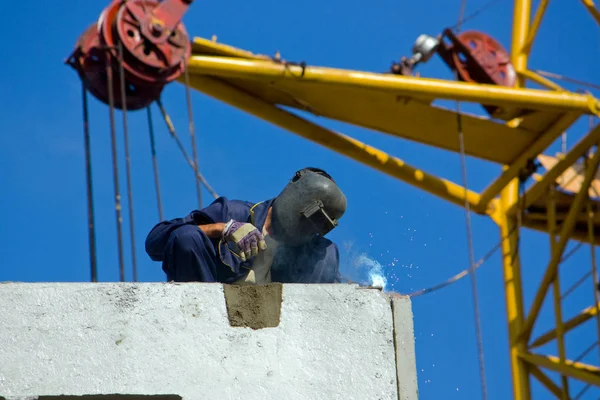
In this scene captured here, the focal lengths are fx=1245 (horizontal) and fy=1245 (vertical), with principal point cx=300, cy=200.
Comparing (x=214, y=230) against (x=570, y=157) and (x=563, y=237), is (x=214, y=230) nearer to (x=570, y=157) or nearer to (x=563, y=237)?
(x=563, y=237)

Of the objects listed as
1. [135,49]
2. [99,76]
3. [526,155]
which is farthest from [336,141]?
Result: [99,76]

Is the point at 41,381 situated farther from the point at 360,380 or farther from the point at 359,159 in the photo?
the point at 359,159

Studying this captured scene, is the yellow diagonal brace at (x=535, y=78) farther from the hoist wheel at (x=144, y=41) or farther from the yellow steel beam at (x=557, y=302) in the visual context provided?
the hoist wheel at (x=144, y=41)

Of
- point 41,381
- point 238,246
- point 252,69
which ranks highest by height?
point 252,69

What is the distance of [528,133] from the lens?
15.4 m

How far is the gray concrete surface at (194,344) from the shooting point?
210 inches

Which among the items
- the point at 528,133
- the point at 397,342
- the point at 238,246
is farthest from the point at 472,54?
the point at 397,342

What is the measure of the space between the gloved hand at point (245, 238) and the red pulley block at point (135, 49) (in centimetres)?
346

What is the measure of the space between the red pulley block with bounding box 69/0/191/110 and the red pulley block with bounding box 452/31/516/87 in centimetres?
491

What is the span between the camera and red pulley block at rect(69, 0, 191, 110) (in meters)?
9.87

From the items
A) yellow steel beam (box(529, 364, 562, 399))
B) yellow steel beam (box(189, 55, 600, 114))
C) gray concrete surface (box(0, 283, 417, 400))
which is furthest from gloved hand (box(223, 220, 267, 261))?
yellow steel beam (box(529, 364, 562, 399))

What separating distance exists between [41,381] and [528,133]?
11.0 metres

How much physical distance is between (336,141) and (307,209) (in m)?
7.99

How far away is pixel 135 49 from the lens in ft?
33.1
